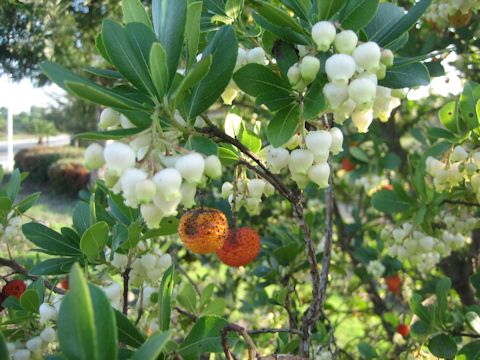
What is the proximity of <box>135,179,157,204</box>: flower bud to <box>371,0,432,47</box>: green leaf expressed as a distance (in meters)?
0.51

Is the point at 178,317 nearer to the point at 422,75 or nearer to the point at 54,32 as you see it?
the point at 422,75

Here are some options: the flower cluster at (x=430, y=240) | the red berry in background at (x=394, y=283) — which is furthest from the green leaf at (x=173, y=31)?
the red berry in background at (x=394, y=283)

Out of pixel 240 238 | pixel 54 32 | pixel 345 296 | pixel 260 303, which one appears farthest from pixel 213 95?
pixel 54 32

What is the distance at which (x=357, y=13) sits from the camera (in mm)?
892

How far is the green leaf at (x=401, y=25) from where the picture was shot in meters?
0.91

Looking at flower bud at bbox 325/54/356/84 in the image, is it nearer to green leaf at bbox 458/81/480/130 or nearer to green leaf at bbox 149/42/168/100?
green leaf at bbox 149/42/168/100

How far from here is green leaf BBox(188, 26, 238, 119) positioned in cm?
84

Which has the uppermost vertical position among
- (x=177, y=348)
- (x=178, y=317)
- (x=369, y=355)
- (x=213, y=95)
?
(x=213, y=95)

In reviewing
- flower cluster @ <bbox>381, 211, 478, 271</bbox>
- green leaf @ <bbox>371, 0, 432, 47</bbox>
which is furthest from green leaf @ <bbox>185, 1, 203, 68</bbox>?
flower cluster @ <bbox>381, 211, 478, 271</bbox>

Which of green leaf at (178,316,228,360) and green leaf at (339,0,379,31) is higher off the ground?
green leaf at (339,0,379,31)

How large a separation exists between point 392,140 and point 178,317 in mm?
1513

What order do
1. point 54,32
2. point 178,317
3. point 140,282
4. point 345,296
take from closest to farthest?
1. point 140,282
2. point 178,317
3. point 345,296
4. point 54,32

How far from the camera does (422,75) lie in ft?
3.07

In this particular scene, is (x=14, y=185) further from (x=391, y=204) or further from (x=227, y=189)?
(x=391, y=204)
